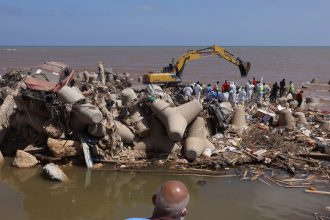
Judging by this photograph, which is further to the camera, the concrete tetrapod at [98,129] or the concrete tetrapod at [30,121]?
the concrete tetrapod at [30,121]

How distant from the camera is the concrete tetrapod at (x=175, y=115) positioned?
12.9m

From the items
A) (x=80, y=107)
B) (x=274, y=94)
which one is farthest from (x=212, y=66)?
(x=80, y=107)

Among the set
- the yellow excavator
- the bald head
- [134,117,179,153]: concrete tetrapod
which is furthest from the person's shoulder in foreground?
the yellow excavator

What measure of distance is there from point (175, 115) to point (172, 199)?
32.7 ft

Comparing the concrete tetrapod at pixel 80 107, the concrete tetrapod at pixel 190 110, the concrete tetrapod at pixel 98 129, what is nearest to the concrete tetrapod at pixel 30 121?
the concrete tetrapod at pixel 80 107

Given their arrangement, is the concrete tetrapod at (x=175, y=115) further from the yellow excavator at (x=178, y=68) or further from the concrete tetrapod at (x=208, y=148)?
the yellow excavator at (x=178, y=68)

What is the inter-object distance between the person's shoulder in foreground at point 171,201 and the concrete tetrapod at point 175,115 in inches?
365

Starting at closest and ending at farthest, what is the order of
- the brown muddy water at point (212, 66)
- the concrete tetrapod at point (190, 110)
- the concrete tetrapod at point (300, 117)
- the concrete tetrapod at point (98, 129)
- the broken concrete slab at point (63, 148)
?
1. the broken concrete slab at point (63, 148)
2. the concrete tetrapod at point (98, 129)
3. the concrete tetrapod at point (190, 110)
4. the concrete tetrapod at point (300, 117)
5. the brown muddy water at point (212, 66)

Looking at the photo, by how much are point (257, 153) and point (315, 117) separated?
7270 millimetres

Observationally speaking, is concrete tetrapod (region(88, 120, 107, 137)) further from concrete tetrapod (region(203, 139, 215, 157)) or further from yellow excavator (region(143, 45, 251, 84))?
yellow excavator (region(143, 45, 251, 84))

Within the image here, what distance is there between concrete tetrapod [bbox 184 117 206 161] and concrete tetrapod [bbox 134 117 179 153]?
51 cm

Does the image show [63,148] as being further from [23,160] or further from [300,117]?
[300,117]

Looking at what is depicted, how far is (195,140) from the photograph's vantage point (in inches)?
528

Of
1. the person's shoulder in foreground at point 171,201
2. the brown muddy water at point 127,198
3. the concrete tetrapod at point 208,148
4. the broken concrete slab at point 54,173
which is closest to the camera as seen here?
the person's shoulder in foreground at point 171,201
